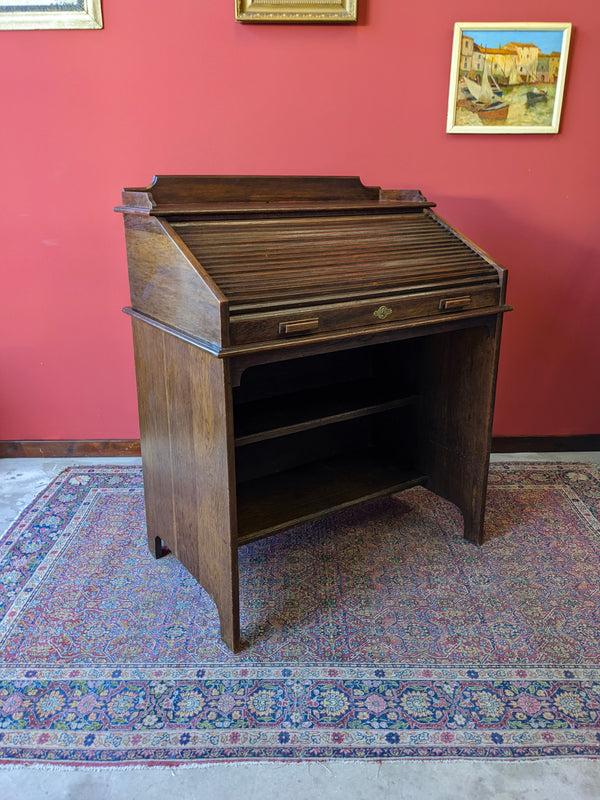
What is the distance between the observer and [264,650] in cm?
217

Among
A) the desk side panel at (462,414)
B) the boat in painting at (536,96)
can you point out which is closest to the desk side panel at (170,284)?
the desk side panel at (462,414)

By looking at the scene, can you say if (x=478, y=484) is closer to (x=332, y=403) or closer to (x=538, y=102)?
(x=332, y=403)

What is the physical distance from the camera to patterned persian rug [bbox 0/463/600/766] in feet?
6.02

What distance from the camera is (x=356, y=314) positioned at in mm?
2107

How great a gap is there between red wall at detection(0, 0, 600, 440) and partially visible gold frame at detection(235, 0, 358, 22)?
58mm

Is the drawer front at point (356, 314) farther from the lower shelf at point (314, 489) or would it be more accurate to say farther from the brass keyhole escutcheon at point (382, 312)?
the lower shelf at point (314, 489)

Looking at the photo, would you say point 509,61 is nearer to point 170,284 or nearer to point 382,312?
point 382,312

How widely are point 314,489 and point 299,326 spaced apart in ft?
3.21

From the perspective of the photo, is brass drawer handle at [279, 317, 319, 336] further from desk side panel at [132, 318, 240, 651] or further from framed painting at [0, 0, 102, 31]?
framed painting at [0, 0, 102, 31]

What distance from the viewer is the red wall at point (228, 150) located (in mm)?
3021

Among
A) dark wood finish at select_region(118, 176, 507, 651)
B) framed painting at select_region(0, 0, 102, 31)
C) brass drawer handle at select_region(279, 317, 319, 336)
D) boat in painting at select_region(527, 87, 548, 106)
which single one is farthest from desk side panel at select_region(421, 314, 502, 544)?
framed painting at select_region(0, 0, 102, 31)

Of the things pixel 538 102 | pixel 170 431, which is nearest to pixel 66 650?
pixel 170 431

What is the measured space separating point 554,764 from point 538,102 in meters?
2.89

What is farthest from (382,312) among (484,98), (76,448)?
(76,448)
